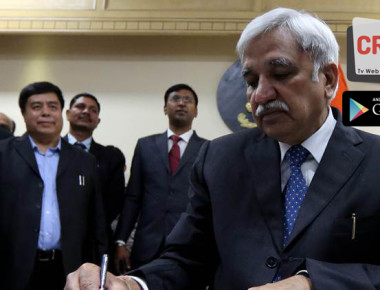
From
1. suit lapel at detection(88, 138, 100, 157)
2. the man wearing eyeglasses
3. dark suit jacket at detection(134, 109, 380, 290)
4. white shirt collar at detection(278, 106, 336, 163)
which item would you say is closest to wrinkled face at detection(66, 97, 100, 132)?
suit lapel at detection(88, 138, 100, 157)

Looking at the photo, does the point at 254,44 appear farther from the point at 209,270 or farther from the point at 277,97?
the point at 209,270

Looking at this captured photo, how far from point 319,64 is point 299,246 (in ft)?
1.29

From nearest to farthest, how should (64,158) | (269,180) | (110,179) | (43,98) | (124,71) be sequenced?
(269,180) < (64,158) < (43,98) < (110,179) < (124,71)

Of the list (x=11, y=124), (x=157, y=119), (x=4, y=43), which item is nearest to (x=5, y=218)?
(x=11, y=124)

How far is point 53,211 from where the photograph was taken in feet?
9.36

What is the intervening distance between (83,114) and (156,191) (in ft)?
3.06

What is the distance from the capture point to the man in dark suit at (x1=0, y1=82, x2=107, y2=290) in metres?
2.74

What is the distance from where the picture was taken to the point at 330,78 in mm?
1241

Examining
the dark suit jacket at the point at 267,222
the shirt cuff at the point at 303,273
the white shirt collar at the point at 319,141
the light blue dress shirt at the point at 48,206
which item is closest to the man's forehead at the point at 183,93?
the light blue dress shirt at the point at 48,206

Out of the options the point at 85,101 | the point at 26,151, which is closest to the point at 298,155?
the point at 26,151

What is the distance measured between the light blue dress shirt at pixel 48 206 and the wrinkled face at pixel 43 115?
10cm

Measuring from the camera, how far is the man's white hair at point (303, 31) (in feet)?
3.82

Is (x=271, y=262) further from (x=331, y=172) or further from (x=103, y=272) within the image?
(x=103, y=272)

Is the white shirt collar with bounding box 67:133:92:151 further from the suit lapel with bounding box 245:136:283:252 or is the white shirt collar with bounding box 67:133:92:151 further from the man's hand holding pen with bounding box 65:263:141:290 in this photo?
the man's hand holding pen with bounding box 65:263:141:290
